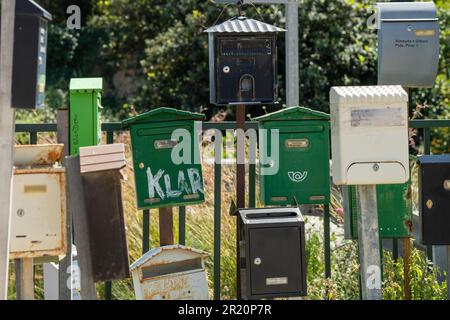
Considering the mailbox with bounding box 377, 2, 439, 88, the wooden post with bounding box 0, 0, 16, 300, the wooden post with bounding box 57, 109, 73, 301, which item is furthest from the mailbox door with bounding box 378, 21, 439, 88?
the wooden post with bounding box 0, 0, 16, 300

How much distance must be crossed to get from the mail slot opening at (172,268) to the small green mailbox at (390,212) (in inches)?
34.0

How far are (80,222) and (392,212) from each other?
1.76 meters

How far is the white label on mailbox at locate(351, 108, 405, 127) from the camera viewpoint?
4855 millimetres

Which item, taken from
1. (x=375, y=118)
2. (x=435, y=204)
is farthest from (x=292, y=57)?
(x=375, y=118)

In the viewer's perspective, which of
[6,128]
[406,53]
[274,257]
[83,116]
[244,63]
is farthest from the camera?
[406,53]

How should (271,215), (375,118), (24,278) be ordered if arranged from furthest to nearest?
(271,215)
(375,118)
(24,278)

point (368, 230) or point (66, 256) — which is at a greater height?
point (368, 230)

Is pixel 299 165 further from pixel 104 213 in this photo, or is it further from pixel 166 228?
pixel 104 213

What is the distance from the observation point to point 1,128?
14.8 feet

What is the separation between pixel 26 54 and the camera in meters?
4.55

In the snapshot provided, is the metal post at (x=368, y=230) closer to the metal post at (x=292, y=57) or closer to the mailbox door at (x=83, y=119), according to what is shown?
the mailbox door at (x=83, y=119)

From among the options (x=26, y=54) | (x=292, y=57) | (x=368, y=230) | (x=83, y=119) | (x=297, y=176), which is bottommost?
(x=368, y=230)

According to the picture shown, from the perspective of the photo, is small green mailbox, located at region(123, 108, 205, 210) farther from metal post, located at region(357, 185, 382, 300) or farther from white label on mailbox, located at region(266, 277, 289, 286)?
metal post, located at region(357, 185, 382, 300)

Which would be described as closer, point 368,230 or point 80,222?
point 80,222
